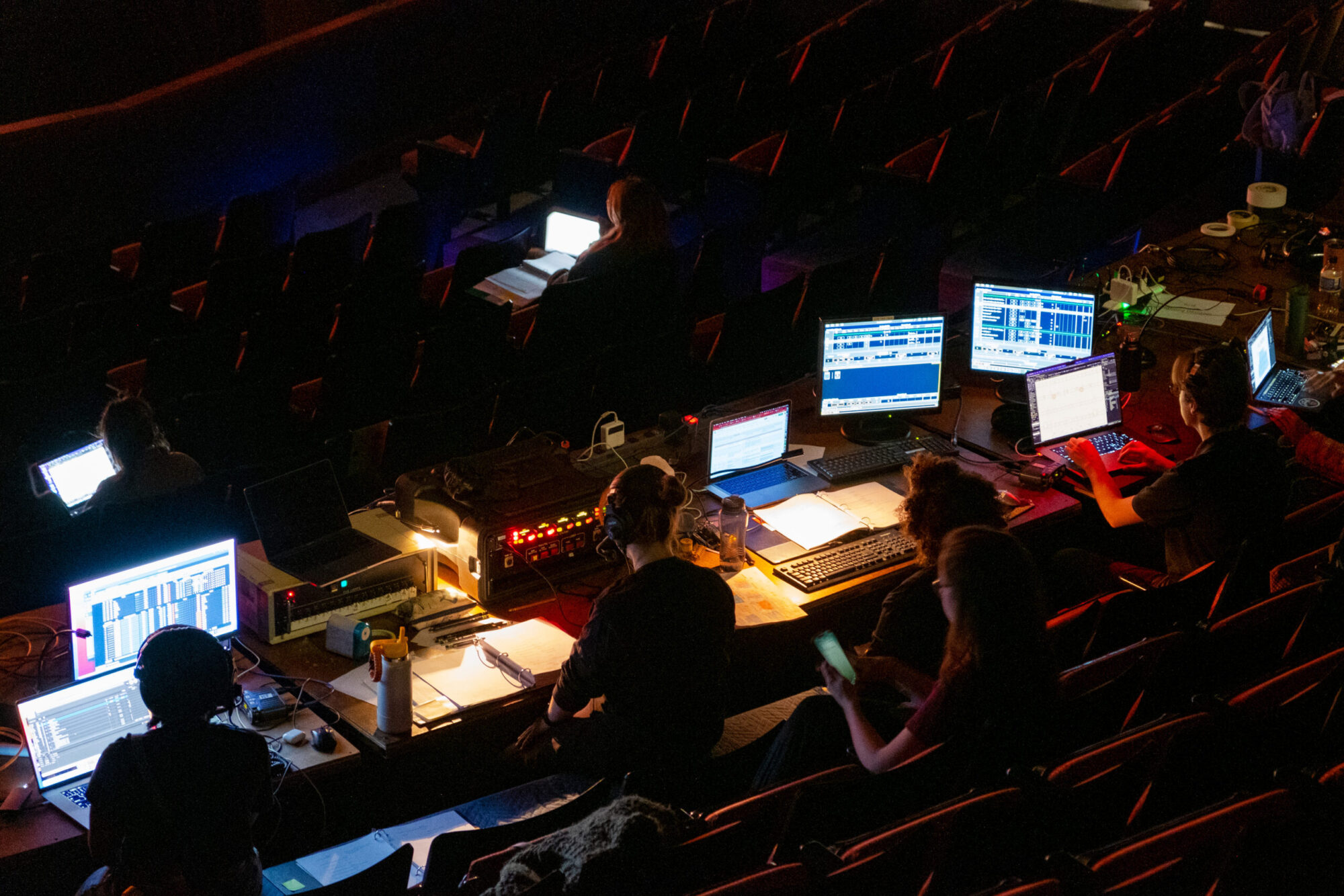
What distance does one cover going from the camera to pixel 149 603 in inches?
133

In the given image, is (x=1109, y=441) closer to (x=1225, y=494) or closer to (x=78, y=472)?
(x=1225, y=494)

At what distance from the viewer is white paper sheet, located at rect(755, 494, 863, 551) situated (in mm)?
4277

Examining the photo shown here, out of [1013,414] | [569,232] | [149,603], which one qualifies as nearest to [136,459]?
[149,603]

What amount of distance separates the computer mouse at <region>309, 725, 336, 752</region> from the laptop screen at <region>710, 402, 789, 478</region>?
169 centimetres

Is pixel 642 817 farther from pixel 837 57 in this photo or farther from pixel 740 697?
pixel 837 57

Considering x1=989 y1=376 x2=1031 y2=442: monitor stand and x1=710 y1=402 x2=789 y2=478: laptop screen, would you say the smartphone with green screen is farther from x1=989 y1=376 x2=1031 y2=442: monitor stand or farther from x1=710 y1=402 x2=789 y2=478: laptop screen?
x1=989 y1=376 x2=1031 y2=442: monitor stand

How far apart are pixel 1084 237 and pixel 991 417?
8.35ft

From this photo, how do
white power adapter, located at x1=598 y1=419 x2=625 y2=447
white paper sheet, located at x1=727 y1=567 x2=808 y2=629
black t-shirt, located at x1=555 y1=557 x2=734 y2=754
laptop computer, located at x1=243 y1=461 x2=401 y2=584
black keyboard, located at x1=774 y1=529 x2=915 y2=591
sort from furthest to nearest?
white power adapter, located at x1=598 y1=419 x2=625 y2=447, black keyboard, located at x1=774 y1=529 x2=915 y2=591, white paper sheet, located at x1=727 y1=567 x2=808 y2=629, laptop computer, located at x1=243 y1=461 x2=401 y2=584, black t-shirt, located at x1=555 y1=557 x2=734 y2=754

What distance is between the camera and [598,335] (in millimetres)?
6066

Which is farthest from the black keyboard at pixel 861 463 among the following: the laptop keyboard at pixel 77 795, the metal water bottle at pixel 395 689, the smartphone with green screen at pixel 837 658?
the laptop keyboard at pixel 77 795

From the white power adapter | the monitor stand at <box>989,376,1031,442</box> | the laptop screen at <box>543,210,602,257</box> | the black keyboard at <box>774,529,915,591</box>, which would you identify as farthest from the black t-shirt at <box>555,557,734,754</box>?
the laptop screen at <box>543,210,602,257</box>

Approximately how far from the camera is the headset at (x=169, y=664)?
2.65m

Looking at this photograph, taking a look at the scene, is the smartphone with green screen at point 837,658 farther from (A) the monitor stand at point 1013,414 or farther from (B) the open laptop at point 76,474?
(B) the open laptop at point 76,474

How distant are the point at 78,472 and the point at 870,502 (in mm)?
3002
